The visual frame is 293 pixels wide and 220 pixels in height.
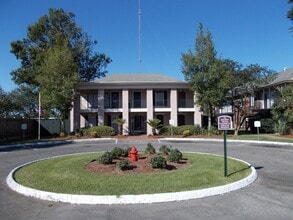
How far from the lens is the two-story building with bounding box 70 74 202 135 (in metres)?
33.9

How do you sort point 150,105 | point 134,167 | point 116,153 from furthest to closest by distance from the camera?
point 150,105, point 116,153, point 134,167

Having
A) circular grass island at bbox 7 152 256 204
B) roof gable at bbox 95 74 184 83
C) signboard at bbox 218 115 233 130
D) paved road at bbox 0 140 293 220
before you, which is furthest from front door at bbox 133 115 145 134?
paved road at bbox 0 140 293 220

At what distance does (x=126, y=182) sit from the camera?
345 inches

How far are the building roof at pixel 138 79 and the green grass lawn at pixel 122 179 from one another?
23041 millimetres

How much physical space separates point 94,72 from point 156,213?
139 feet

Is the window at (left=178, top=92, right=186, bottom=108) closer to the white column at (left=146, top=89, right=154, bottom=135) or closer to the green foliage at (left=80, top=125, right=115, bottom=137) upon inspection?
the white column at (left=146, top=89, right=154, bottom=135)

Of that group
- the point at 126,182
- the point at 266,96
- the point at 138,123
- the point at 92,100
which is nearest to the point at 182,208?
Result: the point at 126,182

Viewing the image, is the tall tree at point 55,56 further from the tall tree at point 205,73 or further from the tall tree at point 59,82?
the tall tree at point 205,73

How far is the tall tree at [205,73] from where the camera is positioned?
99.7 ft

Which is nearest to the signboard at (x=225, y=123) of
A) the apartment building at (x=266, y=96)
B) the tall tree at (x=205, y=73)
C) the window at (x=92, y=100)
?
the tall tree at (x=205, y=73)

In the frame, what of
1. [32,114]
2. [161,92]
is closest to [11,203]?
[161,92]

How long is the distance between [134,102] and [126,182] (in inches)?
1065

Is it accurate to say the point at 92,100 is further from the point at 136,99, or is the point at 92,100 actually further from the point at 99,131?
the point at 99,131

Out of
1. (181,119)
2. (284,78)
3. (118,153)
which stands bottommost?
(118,153)
